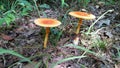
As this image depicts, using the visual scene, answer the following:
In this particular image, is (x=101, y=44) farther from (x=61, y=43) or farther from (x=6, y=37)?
(x=6, y=37)

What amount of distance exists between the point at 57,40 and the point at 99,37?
0.48 meters

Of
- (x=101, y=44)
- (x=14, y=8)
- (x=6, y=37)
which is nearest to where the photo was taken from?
(x=101, y=44)

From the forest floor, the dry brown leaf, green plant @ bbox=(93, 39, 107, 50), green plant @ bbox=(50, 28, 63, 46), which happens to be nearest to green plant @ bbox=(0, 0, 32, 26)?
the forest floor

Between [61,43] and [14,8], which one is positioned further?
[14,8]

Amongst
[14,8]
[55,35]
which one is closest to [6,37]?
[55,35]

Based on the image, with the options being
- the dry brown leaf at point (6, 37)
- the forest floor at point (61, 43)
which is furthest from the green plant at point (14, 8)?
the dry brown leaf at point (6, 37)

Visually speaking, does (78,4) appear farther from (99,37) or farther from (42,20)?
(42,20)

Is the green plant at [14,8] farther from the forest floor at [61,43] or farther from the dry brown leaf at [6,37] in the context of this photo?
the dry brown leaf at [6,37]

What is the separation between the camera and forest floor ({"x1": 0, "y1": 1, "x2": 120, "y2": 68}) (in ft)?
7.59

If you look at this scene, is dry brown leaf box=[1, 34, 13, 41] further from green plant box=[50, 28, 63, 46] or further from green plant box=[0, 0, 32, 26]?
green plant box=[50, 28, 63, 46]

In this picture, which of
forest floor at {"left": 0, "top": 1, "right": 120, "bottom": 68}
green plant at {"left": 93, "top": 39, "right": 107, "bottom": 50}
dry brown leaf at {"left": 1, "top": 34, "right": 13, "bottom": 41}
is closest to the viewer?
forest floor at {"left": 0, "top": 1, "right": 120, "bottom": 68}

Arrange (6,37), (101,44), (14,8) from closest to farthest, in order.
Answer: (101,44) → (6,37) → (14,8)

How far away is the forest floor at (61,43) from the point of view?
231cm

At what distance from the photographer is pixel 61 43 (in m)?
2.54
